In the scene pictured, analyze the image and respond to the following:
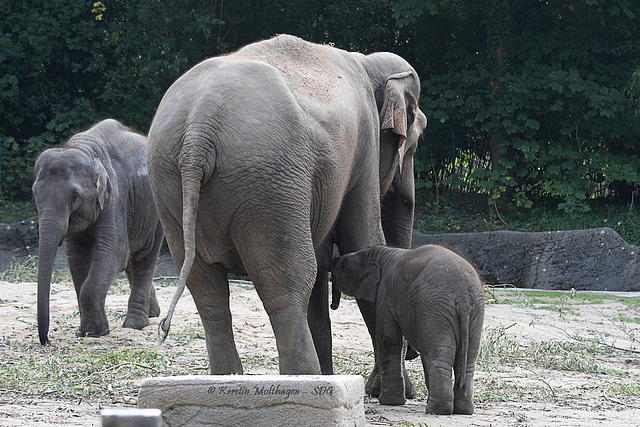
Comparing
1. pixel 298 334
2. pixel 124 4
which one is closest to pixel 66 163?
pixel 298 334

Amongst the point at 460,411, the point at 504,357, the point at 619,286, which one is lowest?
the point at 619,286

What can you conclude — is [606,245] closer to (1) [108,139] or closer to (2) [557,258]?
(2) [557,258]

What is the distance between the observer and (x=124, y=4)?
61.5 feet

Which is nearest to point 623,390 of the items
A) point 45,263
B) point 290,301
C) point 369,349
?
point 369,349

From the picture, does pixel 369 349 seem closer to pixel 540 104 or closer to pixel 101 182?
pixel 101 182

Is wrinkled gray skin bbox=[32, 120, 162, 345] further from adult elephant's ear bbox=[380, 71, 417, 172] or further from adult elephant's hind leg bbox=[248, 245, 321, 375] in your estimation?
adult elephant's hind leg bbox=[248, 245, 321, 375]

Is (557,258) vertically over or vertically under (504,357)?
under

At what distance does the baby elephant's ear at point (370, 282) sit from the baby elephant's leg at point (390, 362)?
169mm

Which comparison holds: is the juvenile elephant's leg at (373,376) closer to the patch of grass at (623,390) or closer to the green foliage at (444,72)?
the patch of grass at (623,390)

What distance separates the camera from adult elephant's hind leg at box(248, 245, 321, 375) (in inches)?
154

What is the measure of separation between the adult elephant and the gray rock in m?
9.60

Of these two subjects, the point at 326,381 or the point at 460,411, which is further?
the point at 460,411

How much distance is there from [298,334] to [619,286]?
10.1 meters

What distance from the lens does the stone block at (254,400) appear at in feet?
10.8
